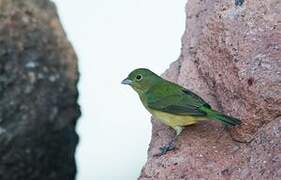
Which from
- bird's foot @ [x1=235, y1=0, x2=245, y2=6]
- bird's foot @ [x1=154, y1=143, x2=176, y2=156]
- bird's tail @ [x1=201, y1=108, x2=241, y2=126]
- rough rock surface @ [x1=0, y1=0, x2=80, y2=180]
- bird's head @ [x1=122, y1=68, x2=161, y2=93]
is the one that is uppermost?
bird's foot @ [x1=235, y1=0, x2=245, y2=6]

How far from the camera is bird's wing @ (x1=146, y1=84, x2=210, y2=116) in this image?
4.54m

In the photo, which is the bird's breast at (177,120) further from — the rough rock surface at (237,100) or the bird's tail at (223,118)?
the bird's tail at (223,118)

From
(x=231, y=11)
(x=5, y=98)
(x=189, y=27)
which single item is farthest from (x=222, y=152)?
(x=5, y=98)

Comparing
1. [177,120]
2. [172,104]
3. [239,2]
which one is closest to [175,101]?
[172,104]

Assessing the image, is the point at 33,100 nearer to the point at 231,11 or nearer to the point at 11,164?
the point at 11,164

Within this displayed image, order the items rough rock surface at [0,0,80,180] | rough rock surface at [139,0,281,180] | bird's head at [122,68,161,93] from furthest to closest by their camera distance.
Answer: rough rock surface at [0,0,80,180] → bird's head at [122,68,161,93] → rough rock surface at [139,0,281,180]

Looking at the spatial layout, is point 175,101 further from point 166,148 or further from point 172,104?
point 166,148

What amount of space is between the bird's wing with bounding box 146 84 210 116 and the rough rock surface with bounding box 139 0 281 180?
113 millimetres

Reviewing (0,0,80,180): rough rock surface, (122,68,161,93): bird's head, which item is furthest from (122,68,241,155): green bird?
(0,0,80,180): rough rock surface

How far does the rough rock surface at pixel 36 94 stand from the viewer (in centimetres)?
709

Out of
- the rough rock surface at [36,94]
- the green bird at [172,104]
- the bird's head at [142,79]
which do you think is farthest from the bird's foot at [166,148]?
the rough rock surface at [36,94]

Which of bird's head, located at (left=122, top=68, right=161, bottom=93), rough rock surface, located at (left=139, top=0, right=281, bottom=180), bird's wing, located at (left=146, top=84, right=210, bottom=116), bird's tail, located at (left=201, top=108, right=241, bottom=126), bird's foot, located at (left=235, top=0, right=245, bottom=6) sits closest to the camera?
rough rock surface, located at (left=139, top=0, right=281, bottom=180)

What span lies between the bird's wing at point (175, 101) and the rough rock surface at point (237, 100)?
4.4 inches

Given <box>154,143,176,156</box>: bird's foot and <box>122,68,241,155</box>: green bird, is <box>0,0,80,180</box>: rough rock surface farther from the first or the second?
<box>154,143,176,156</box>: bird's foot
